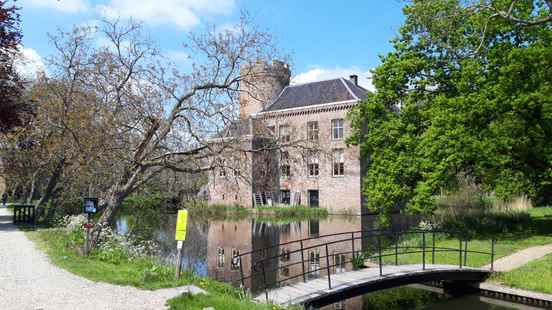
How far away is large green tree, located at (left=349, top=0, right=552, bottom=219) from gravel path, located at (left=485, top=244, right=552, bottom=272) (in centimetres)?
306

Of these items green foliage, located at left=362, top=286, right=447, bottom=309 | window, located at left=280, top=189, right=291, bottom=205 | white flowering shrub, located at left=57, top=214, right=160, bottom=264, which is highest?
window, located at left=280, top=189, right=291, bottom=205

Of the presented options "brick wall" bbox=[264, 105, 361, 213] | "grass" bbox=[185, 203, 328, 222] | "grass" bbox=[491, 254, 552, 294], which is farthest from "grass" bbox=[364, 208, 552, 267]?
"brick wall" bbox=[264, 105, 361, 213]

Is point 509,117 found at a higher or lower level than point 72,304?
higher

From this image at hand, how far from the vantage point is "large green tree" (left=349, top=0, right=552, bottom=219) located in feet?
57.2

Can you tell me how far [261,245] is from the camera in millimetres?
19734

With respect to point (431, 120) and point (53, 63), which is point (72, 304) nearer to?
point (53, 63)

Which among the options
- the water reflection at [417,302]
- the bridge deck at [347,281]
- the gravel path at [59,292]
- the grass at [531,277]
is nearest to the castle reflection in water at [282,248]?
the water reflection at [417,302]

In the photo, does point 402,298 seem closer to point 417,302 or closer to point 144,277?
point 417,302

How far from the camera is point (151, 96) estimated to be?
537 inches

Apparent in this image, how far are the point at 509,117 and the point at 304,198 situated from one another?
22216 mm

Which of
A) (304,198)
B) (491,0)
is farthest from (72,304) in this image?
(304,198)

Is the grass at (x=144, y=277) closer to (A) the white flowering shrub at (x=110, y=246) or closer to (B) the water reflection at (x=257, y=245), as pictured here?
(A) the white flowering shrub at (x=110, y=246)

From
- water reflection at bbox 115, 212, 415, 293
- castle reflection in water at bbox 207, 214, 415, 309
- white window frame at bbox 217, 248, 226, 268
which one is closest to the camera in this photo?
castle reflection in water at bbox 207, 214, 415, 309

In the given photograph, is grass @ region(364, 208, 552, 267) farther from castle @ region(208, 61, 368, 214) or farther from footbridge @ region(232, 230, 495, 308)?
castle @ region(208, 61, 368, 214)
